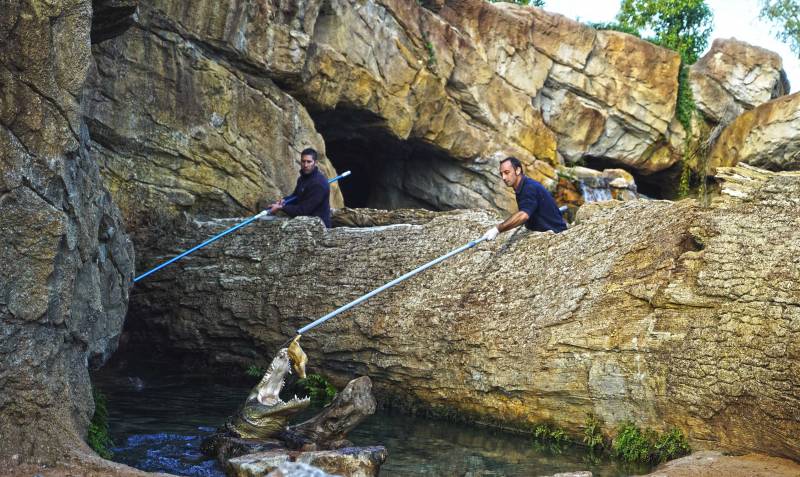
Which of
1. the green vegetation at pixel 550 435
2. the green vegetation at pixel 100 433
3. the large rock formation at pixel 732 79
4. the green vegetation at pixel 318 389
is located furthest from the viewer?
the large rock formation at pixel 732 79

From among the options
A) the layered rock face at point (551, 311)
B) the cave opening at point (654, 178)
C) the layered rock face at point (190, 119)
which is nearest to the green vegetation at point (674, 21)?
the cave opening at point (654, 178)

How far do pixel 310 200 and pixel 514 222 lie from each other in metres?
3.86

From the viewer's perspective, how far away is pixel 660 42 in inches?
1112

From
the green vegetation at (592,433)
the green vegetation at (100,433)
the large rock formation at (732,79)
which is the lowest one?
the green vegetation at (100,433)

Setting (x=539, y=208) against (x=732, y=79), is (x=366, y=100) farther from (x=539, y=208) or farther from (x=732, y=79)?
(x=732, y=79)

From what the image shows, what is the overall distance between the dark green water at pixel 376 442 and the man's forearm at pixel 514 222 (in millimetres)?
2250

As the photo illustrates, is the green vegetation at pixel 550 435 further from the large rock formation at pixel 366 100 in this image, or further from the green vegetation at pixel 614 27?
the green vegetation at pixel 614 27

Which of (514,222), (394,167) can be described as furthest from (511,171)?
(394,167)

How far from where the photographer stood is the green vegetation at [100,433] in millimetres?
7438

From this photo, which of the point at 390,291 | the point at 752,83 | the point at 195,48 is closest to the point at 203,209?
the point at 195,48

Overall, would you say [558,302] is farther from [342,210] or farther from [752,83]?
[752,83]

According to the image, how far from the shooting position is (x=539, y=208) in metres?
10.6

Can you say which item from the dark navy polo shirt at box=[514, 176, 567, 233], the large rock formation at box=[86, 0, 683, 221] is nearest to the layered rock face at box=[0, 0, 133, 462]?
the large rock formation at box=[86, 0, 683, 221]

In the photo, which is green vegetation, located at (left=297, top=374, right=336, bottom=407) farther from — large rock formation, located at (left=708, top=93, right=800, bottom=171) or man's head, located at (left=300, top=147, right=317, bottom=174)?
large rock formation, located at (left=708, top=93, right=800, bottom=171)
